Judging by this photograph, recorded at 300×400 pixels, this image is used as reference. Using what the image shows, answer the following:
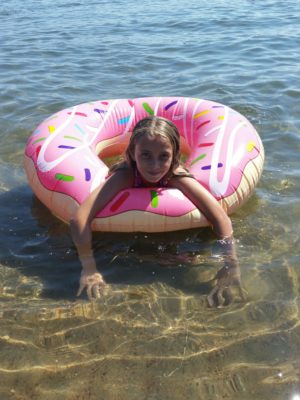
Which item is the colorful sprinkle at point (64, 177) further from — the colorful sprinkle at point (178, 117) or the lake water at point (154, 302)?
the colorful sprinkle at point (178, 117)

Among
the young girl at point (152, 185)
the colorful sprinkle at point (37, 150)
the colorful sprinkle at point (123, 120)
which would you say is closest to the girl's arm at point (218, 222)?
the young girl at point (152, 185)

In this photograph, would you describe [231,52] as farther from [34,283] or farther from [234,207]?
[34,283]

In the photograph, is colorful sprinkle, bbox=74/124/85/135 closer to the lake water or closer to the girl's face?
the lake water

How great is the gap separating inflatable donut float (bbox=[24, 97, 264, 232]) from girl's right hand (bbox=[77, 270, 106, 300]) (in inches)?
13.5

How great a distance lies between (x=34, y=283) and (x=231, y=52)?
6562 millimetres

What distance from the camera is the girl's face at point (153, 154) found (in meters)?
3.00

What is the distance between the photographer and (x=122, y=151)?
15.1ft

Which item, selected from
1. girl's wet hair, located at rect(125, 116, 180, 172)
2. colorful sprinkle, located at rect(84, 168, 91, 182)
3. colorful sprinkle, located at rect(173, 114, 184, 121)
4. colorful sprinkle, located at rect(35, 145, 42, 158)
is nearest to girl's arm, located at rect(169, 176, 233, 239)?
girl's wet hair, located at rect(125, 116, 180, 172)

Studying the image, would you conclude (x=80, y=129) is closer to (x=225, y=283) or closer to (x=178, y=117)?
(x=178, y=117)

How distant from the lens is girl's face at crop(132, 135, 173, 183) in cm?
300

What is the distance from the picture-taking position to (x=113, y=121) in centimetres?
439

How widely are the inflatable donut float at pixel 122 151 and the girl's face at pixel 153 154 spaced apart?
0.66ft

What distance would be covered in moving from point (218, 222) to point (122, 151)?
171cm

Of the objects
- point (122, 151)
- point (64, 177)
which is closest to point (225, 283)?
point (64, 177)
